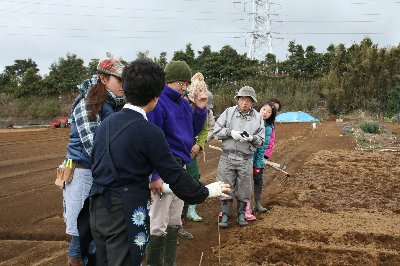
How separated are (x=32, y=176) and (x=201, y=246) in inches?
227

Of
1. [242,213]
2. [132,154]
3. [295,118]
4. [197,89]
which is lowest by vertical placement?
[295,118]

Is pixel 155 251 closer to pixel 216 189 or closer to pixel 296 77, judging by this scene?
pixel 216 189

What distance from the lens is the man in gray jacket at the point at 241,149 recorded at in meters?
5.36

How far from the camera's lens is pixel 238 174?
17.7 ft

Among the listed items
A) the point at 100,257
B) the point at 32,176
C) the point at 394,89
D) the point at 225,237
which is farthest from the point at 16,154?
the point at 394,89

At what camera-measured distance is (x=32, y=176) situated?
9.21m

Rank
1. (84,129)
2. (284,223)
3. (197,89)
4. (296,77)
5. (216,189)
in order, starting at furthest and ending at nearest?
(296,77)
(284,223)
(197,89)
(84,129)
(216,189)

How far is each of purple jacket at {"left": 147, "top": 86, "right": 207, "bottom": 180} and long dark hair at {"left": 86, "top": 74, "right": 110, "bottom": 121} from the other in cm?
43

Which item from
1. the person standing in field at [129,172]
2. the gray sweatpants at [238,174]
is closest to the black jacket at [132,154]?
the person standing in field at [129,172]

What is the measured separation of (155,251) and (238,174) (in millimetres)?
2354

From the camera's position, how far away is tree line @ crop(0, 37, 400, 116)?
33500mm

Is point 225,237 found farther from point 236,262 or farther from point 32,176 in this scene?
point 32,176

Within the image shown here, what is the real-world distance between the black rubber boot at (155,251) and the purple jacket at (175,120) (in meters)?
0.64

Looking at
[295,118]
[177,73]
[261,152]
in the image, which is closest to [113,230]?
[177,73]
